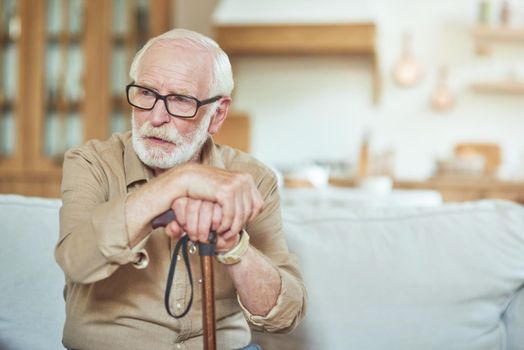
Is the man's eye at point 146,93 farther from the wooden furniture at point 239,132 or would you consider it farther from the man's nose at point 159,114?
the wooden furniture at point 239,132

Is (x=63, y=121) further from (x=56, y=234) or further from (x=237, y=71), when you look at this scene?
(x=56, y=234)

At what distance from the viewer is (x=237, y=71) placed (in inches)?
236

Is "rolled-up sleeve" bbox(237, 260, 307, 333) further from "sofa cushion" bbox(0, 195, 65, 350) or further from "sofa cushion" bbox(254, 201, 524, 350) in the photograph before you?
"sofa cushion" bbox(0, 195, 65, 350)

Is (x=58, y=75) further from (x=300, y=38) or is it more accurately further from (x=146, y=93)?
(x=146, y=93)

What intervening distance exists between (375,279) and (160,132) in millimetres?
641

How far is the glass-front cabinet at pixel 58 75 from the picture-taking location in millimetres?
4793

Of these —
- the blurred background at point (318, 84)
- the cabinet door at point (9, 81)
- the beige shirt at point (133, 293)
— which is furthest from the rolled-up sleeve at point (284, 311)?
the cabinet door at point (9, 81)

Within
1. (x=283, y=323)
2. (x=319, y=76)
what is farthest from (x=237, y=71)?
(x=283, y=323)

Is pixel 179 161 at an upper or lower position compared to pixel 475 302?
upper

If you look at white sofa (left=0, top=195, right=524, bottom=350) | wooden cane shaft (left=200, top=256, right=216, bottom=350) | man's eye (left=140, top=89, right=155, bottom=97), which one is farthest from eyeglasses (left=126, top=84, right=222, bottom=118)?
white sofa (left=0, top=195, right=524, bottom=350)

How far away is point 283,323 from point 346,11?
4.11 meters

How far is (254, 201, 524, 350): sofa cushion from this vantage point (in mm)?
1667

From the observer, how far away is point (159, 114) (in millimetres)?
1347

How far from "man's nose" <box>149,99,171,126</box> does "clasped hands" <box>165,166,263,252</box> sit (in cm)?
21
